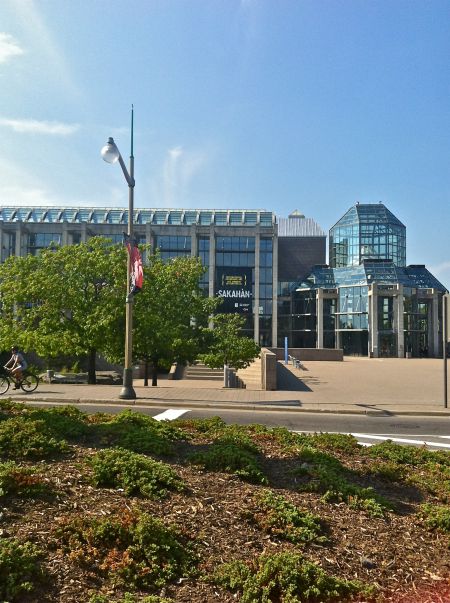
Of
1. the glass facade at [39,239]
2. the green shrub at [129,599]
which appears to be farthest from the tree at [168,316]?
the glass facade at [39,239]

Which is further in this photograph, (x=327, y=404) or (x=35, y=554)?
(x=327, y=404)

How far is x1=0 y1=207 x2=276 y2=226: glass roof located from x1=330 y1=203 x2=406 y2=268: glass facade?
453 inches

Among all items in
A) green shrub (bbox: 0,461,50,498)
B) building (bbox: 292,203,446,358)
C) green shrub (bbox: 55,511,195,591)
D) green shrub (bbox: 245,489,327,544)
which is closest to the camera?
green shrub (bbox: 55,511,195,591)

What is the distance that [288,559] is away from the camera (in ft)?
12.0

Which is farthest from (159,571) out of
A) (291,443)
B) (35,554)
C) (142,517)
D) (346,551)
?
(291,443)

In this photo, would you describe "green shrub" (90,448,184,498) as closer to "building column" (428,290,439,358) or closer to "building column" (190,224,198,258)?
"building column" (428,290,439,358)

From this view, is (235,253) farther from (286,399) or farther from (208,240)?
(286,399)

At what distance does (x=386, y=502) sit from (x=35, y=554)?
333 cm

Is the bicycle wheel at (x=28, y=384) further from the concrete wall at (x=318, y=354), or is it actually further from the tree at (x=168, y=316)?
the concrete wall at (x=318, y=354)

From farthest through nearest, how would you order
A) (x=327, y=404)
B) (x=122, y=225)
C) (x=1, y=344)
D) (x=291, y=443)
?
(x=122, y=225), (x=1, y=344), (x=327, y=404), (x=291, y=443)

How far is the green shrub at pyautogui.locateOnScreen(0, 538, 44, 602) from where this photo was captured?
3170 mm

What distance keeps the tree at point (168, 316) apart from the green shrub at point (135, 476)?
1863cm

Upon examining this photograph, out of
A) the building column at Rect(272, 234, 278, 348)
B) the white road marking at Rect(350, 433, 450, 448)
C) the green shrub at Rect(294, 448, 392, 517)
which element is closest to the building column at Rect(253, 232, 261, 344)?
the building column at Rect(272, 234, 278, 348)

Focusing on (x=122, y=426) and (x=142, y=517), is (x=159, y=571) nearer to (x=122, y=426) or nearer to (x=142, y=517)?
(x=142, y=517)
